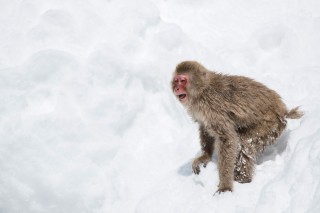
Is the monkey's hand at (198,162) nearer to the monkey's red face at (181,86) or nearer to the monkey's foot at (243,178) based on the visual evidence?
the monkey's foot at (243,178)

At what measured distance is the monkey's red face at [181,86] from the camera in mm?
4871

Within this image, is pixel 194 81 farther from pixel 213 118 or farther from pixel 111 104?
pixel 111 104

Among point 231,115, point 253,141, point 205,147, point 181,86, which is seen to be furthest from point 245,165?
point 181,86

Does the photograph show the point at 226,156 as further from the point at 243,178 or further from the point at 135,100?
the point at 135,100

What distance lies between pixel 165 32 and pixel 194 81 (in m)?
2.30

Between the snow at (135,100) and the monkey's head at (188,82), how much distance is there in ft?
2.56

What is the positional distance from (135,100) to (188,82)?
150 centimetres

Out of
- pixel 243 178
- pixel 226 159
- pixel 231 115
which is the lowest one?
pixel 243 178

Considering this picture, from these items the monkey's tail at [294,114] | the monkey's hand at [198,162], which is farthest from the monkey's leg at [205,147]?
the monkey's tail at [294,114]

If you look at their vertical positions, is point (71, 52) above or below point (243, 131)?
above

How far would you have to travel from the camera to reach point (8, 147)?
5.73 metres

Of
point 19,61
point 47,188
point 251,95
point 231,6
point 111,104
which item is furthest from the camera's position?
point 231,6

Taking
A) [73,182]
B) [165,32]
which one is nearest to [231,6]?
[165,32]

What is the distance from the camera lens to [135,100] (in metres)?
6.29
